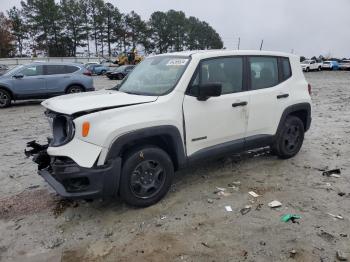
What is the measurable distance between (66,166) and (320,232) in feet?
8.93

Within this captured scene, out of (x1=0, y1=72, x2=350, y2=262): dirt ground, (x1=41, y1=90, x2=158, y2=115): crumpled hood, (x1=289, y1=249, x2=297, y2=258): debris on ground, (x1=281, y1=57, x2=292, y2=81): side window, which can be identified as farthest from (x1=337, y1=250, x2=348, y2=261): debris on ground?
(x1=281, y1=57, x2=292, y2=81): side window

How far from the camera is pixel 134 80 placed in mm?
5211

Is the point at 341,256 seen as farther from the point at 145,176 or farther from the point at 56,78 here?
the point at 56,78

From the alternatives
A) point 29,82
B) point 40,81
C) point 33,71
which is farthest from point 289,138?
point 33,71

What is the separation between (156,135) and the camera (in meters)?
4.25

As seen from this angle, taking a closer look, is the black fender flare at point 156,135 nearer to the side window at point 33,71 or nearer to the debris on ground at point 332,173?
the debris on ground at point 332,173

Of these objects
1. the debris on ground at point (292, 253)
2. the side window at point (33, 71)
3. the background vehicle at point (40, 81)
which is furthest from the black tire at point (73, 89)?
the debris on ground at point (292, 253)

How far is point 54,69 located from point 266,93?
1059 centimetres

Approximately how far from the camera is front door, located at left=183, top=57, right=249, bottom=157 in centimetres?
456

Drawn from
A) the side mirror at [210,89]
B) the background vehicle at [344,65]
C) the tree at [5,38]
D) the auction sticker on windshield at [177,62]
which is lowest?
the side mirror at [210,89]

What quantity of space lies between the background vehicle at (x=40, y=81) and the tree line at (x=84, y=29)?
54107mm

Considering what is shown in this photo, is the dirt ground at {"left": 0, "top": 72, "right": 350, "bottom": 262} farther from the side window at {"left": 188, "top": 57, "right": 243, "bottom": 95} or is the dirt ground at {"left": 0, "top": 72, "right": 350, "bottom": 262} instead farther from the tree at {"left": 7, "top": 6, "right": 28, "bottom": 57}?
the tree at {"left": 7, "top": 6, "right": 28, "bottom": 57}

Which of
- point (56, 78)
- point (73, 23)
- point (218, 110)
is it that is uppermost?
point (73, 23)

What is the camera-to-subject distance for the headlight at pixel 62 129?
12.9 feet
